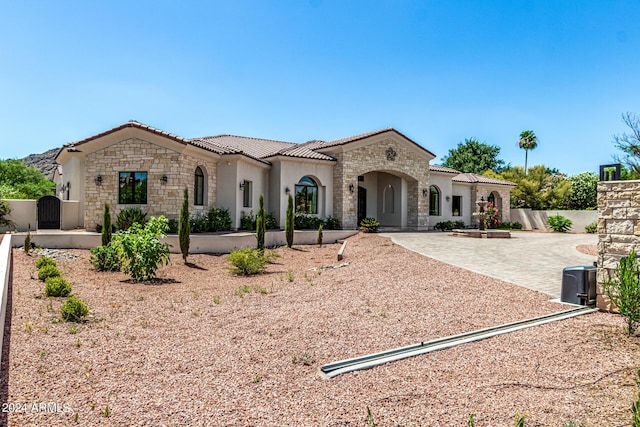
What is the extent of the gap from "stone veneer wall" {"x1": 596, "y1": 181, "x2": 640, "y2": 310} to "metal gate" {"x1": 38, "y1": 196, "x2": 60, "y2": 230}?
19250mm

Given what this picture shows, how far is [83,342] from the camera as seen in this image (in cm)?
529

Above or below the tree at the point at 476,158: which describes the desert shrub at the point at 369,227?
below

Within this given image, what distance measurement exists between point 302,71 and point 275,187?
21.8 feet

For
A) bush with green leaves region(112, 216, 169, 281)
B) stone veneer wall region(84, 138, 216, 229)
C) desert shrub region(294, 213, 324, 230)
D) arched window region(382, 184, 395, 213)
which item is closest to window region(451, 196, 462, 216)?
arched window region(382, 184, 395, 213)

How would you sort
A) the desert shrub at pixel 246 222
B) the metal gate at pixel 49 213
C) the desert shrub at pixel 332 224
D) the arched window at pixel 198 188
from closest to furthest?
the metal gate at pixel 49 213
the arched window at pixel 198 188
the desert shrub at pixel 246 222
the desert shrub at pixel 332 224

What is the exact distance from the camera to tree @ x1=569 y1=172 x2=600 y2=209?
1463 inches

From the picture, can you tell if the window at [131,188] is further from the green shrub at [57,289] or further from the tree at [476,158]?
the tree at [476,158]

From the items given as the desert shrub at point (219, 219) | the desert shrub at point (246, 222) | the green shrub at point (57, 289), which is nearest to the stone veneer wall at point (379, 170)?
the desert shrub at point (246, 222)

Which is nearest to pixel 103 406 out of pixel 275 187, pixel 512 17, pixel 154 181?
pixel 154 181

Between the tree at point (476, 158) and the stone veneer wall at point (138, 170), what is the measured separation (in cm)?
4367

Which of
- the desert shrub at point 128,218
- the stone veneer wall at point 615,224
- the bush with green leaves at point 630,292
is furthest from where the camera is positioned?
the desert shrub at point 128,218

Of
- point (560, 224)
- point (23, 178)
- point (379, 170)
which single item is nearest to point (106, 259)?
point (379, 170)

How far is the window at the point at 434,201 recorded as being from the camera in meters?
26.5

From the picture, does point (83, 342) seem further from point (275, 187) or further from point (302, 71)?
point (275, 187)
